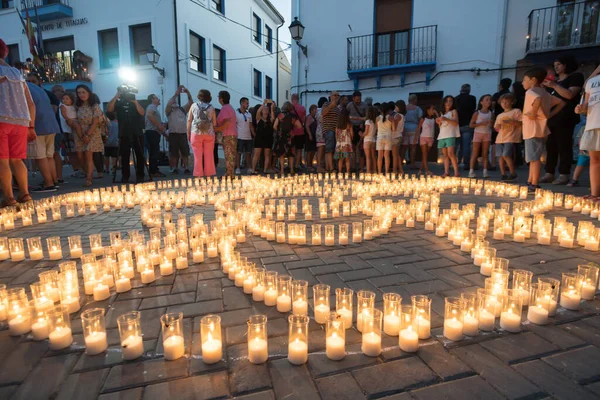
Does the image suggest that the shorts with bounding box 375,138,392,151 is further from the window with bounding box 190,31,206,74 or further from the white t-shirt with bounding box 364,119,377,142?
the window with bounding box 190,31,206,74

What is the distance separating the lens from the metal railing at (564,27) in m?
12.9

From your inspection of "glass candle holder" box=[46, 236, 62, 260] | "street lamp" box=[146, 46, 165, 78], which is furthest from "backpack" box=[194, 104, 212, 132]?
"street lamp" box=[146, 46, 165, 78]

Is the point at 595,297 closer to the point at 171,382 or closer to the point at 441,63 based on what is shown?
the point at 171,382

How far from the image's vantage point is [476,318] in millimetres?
2283

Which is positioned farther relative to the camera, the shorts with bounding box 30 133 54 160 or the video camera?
the video camera

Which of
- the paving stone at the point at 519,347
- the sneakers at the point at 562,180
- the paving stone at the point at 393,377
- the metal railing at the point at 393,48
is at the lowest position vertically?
the paving stone at the point at 393,377

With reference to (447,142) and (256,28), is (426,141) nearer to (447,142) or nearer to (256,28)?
(447,142)

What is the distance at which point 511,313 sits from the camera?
231 centimetres

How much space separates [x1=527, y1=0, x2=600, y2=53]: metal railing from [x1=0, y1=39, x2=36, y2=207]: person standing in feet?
51.0

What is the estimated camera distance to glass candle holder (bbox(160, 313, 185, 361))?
201 cm

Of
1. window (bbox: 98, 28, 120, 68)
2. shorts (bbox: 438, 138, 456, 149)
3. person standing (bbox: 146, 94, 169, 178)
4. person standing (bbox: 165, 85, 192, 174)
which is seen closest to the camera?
shorts (bbox: 438, 138, 456, 149)

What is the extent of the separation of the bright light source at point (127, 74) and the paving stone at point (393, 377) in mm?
19930

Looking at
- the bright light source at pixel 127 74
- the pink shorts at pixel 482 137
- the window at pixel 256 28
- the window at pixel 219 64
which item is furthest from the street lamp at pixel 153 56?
the pink shorts at pixel 482 137

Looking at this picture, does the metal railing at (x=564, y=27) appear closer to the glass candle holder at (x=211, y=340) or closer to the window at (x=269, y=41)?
the glass candle holder at (x=211, y=340)
